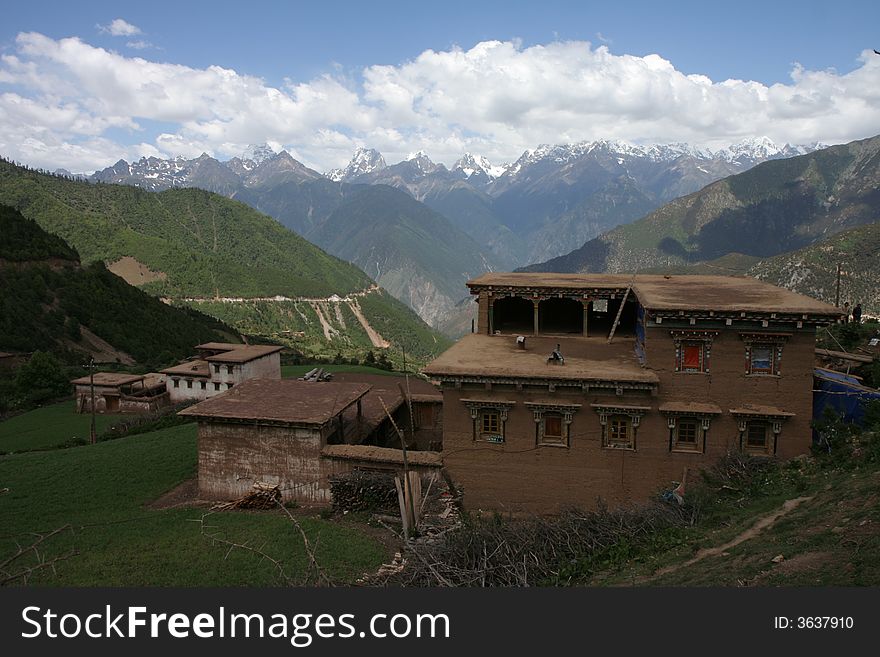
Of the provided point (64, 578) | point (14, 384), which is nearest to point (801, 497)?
point (64, 578)

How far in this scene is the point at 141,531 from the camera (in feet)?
67.2

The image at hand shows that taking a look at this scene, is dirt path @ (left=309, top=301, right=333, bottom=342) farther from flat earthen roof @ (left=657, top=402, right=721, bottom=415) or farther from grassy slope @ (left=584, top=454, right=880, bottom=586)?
grassy slope @ (left=584, top=454, right=880, bottom=586)

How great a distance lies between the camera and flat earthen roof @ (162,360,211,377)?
47950mm

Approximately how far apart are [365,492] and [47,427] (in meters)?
31.2

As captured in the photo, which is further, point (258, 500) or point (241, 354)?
point (241, 354)

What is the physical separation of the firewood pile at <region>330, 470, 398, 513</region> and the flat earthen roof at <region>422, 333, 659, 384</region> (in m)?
4.81

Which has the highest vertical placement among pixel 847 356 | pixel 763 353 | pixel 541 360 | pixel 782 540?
pixel 763 353

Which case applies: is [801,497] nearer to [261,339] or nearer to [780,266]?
[261,339]

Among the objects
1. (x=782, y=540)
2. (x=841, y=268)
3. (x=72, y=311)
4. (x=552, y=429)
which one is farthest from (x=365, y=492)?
(x=841, y=268)

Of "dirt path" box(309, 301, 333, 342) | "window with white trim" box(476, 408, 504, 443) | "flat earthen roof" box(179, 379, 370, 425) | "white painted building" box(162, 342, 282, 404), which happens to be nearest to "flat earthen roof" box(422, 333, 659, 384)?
"window with white trim" box(476, 408, 504, 443)

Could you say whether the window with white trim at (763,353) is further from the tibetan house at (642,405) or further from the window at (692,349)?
the window at (692,349)

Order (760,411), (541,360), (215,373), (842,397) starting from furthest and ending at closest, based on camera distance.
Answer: (215,373) < (541,360) < (842,397) < (760,411)

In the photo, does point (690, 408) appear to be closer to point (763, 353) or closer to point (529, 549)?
point (763, 353)

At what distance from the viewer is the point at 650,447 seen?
65.6 feet
